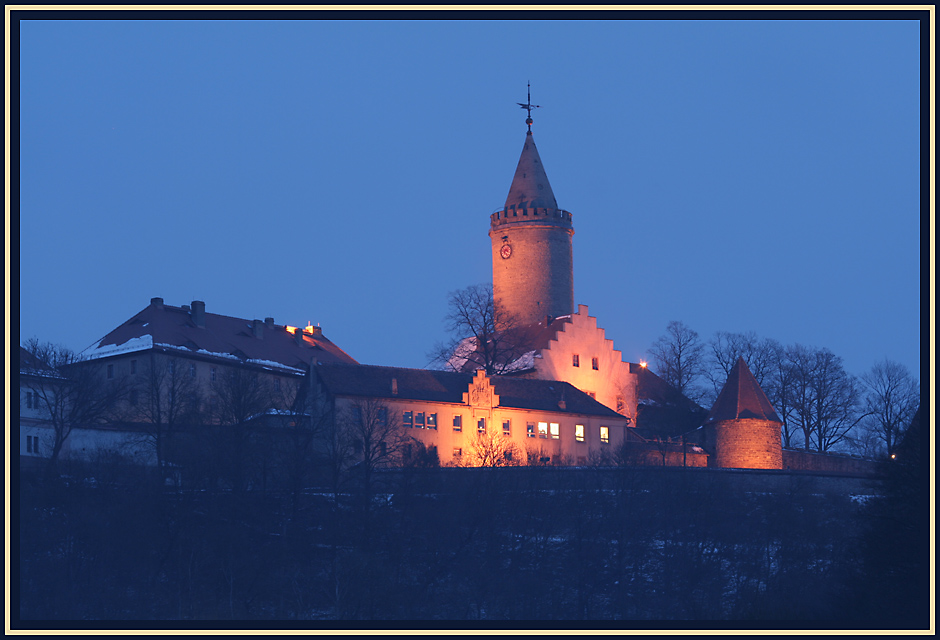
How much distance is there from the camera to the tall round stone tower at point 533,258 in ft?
266

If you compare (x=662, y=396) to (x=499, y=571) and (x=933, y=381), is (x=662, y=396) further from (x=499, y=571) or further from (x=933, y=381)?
(x=933, y=381)

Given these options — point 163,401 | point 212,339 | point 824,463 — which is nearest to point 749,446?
point 824,463

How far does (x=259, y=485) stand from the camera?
186 ft

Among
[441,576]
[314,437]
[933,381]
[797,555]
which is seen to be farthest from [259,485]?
[933,381]

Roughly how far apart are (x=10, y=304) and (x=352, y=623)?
2480cm

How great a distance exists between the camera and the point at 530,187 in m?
83.6

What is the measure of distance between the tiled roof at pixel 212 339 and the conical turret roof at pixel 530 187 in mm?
14382

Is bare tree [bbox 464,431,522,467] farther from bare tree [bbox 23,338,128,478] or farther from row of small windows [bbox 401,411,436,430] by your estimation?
bare tree [bbox 23,338,128,478]

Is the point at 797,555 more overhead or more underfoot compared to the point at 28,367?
more underfoot

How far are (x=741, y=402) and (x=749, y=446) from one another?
2617 mm

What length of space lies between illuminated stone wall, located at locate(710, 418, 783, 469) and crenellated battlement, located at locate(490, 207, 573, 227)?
2025 cm

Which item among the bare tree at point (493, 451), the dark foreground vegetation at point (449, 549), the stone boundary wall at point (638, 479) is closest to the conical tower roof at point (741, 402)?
the stone boundary wall at point (638, 479)

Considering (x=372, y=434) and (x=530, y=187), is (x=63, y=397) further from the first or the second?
(x=530, y=187)

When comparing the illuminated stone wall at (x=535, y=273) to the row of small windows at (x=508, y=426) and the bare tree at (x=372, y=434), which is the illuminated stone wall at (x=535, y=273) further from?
the bare tree at (x=372, y=434)
